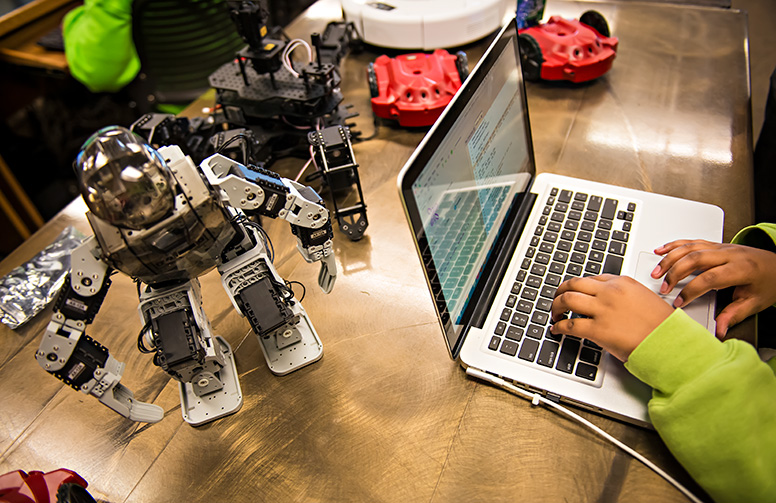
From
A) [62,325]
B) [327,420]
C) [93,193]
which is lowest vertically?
[327,420]

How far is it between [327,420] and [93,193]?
372mm

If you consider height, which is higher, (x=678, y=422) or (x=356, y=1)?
(x=356, y=1)

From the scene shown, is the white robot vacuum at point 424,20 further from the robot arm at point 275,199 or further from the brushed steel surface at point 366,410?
the robot arm at point 275,199

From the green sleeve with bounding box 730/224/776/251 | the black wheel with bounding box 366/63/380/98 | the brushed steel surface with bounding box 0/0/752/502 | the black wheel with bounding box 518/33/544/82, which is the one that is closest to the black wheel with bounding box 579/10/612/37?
the black wheel with bounding box 518/33/544/82

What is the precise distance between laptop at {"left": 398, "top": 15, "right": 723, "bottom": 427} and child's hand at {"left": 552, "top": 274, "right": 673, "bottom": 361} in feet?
0.12

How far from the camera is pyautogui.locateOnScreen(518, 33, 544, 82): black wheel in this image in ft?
3.62

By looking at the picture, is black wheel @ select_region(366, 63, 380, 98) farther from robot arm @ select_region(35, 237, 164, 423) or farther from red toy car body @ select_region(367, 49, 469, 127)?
robot arm @ select_region(35, 237, 164, 423)

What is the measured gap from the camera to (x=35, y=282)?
32.4 inches

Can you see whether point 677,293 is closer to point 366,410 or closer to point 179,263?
point 366,410

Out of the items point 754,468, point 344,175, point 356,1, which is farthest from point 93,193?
point 356,1

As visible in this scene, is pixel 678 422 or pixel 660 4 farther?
pixel 660 4

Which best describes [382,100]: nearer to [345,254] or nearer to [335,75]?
[335,75]

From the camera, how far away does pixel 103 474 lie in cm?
60

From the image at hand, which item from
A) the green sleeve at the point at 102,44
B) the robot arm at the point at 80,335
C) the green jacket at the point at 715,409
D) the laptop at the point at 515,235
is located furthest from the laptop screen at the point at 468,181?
the green sleeve at the point at 102,44
